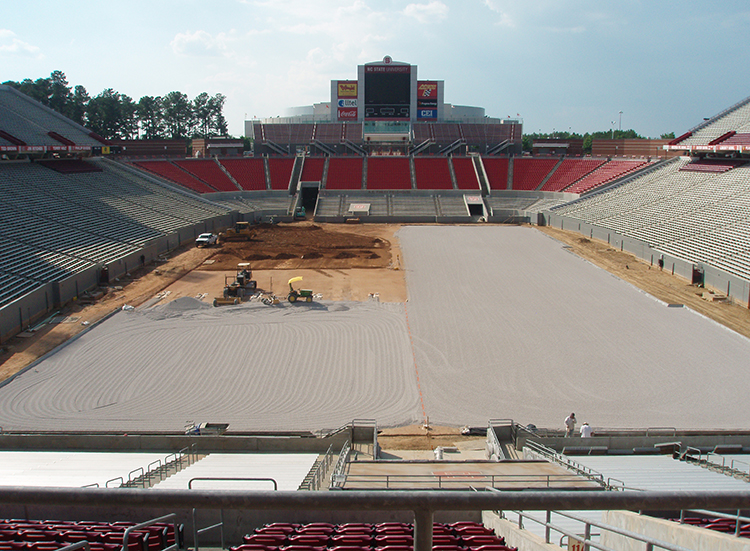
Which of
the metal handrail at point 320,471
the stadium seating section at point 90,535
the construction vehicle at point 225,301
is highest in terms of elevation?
the stadium seating section at point 90,535

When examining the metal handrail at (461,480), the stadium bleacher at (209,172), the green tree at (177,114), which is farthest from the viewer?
the green tree at (177,114)

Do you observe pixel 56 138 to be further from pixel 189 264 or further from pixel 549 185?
pixel 549 185

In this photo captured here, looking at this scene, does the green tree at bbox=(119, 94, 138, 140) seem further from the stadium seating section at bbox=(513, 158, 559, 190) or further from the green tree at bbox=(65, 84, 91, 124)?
the stadium seating section at bbox=(513, 158, 559, 190)

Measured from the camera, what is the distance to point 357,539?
550 centimetres

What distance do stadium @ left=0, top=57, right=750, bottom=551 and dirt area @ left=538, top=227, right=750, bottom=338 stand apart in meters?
0.41

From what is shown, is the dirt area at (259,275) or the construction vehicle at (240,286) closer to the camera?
the dirt area at (259,275)

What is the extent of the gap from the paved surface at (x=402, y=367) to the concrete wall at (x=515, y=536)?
9305mm

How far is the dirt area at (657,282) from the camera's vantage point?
2733 centimetres

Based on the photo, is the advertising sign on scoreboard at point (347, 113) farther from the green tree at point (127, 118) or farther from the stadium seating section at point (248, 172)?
the green tree at point (127, 118)

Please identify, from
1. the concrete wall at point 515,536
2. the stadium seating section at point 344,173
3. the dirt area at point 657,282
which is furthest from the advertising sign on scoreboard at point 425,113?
the concrete wall at point 515,536

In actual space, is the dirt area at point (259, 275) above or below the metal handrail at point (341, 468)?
above

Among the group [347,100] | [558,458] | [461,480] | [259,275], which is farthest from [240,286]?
[347,100]

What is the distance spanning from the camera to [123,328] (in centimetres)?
2608

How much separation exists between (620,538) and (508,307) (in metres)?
24.0
